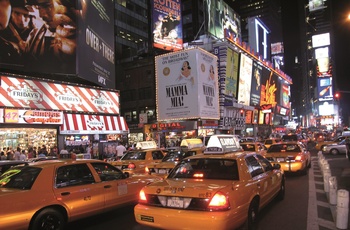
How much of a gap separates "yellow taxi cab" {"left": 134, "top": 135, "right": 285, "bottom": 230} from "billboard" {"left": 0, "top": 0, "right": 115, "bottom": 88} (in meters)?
15.3

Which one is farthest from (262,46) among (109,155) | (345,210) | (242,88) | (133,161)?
(345,210)

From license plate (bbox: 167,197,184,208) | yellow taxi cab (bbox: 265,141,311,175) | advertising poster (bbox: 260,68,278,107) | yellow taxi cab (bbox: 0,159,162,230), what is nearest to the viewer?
license plate (bbox: 167,197,184,208)

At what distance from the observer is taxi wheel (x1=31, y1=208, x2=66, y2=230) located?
19.2 feet

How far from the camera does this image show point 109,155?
22219 mm

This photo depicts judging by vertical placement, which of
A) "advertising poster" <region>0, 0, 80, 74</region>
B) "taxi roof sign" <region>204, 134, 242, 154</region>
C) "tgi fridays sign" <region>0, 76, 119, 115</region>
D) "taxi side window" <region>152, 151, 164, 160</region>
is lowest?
"taxi side window" <region>152, 151, 164, 160</region>

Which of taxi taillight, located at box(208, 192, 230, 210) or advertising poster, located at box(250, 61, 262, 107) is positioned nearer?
taxi taillight, located at box(208, 192, 230, 210)

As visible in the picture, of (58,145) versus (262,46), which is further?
(262,46)

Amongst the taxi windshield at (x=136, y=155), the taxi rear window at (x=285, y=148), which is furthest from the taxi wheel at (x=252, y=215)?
the taxi rear window at (x=285, y=148)

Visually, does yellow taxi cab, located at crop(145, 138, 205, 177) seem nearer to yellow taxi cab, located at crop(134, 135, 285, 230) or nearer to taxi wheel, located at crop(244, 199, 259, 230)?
yellow taxi cab, located at crop(134, 135, 285, 230)

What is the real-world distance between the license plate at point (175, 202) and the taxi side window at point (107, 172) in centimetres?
242

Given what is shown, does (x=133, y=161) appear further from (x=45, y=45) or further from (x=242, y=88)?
(x=242, y=88)

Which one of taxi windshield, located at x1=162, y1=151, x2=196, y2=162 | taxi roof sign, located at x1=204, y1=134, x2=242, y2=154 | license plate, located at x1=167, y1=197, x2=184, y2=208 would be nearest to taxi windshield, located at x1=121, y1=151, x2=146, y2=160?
taxi windshield, located at x1=162, y1=151, x2=196, y2=162

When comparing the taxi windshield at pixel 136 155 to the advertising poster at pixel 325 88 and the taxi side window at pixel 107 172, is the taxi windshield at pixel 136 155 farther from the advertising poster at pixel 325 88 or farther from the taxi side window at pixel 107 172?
the advertising poster at pixel 325 88

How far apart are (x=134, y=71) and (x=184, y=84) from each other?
72.3 ft
